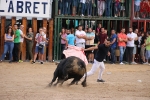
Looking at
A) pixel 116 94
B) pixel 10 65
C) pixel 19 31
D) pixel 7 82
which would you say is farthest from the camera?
pixel 19 31

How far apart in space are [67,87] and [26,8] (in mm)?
11556

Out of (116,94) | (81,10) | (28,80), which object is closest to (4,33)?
(81,10)

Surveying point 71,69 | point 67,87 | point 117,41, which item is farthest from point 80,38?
point 71,69

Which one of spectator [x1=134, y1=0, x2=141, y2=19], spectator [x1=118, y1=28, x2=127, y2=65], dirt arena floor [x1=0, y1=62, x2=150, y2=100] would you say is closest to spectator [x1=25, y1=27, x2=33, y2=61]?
dirt arena floor [x1=0, y1=62, x2=150, y2=100]

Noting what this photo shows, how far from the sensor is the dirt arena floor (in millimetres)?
11062

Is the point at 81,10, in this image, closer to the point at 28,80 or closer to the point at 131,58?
the point at 131,58

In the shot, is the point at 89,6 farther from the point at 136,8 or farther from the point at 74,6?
the point at 136,8

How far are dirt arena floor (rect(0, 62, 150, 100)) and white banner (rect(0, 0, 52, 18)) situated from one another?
5101 mm

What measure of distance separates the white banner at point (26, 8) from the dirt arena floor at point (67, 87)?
5.10 m

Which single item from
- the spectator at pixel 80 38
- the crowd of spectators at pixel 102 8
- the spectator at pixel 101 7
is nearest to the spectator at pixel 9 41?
the spectator at pixel 80 38

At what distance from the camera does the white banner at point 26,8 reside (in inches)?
925

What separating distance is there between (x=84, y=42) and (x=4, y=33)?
14.2 ft

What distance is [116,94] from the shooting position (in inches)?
473

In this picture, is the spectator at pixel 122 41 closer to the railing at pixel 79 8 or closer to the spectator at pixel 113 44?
the spectator at pixel 113 44
